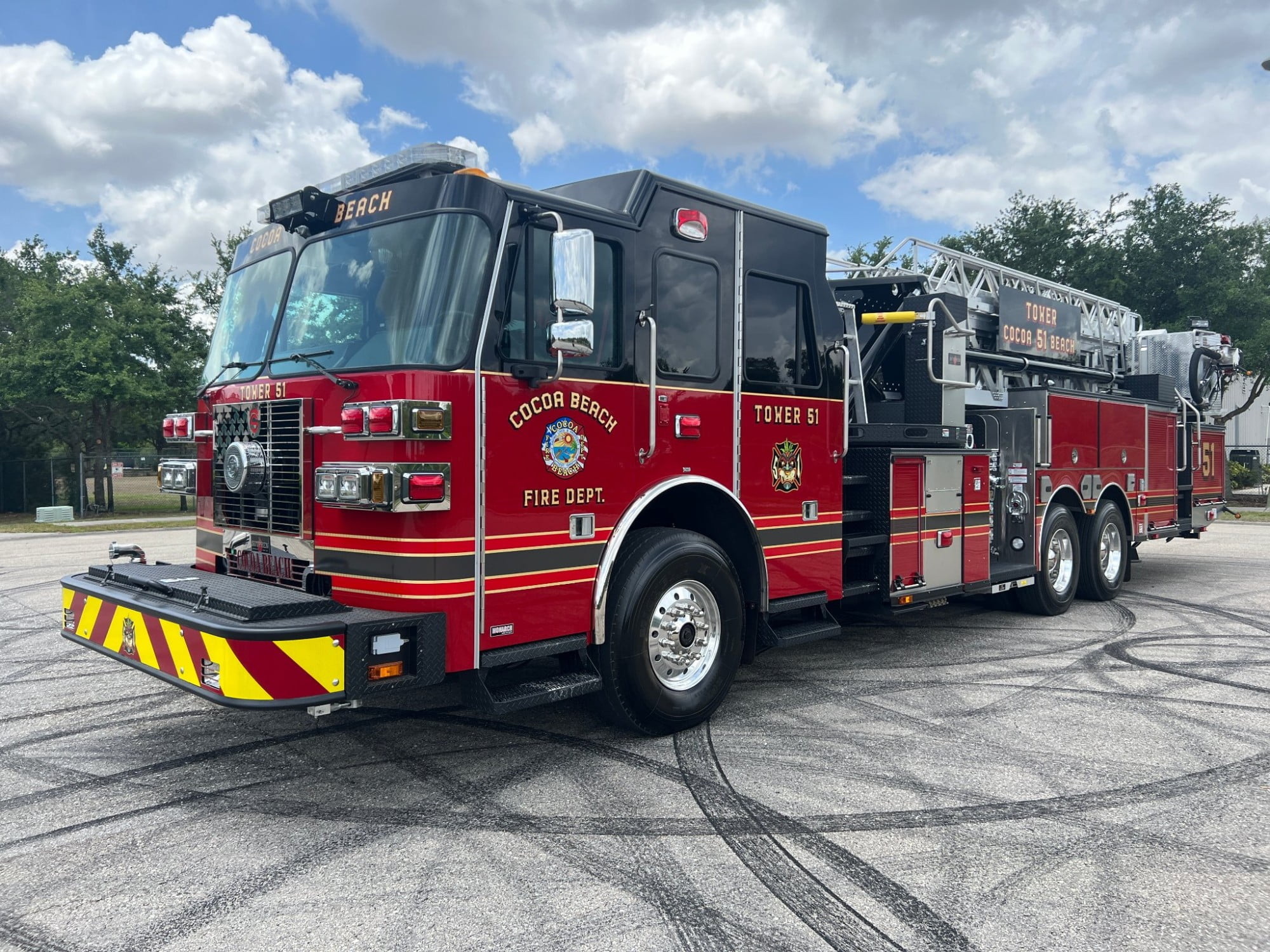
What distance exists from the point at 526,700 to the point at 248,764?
4.95 feet

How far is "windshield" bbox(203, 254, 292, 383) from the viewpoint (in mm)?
4777

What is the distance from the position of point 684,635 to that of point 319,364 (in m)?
2.24

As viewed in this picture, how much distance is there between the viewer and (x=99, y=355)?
77.3 ft

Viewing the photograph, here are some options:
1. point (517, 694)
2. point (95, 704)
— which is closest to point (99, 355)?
point (95, 704)

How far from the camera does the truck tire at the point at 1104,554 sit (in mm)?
8875

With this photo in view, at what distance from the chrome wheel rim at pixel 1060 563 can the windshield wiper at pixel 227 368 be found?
6.86 m

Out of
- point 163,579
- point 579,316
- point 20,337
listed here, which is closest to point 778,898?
point 579,316

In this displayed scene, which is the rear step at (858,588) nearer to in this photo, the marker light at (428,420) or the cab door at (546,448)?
the cab door at (546,448)

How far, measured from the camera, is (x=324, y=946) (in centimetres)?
287

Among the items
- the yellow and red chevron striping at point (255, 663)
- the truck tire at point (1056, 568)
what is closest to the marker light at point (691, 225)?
the yellow and red chevron striping at point (255, 663)

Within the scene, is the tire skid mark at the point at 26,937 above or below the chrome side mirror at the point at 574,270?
below

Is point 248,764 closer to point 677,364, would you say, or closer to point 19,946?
point 19,946

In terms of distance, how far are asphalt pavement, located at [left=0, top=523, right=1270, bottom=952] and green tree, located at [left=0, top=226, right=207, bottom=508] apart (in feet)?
65.9

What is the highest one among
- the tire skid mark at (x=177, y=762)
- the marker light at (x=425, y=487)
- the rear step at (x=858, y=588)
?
the marker light at (x=425, y=487)
